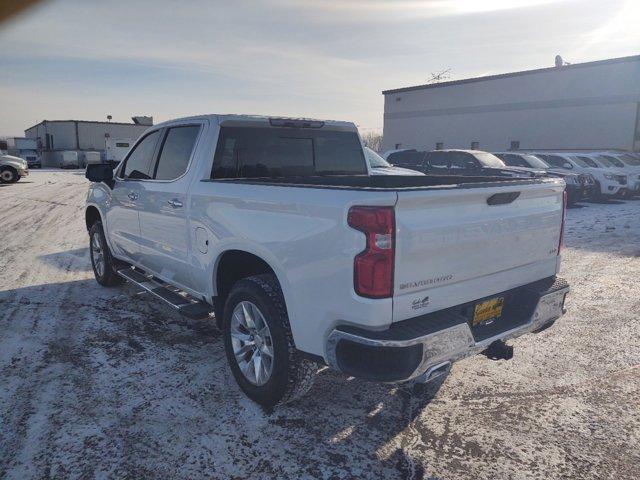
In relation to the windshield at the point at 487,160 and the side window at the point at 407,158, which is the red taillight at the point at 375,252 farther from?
the side window at the point at 407,158

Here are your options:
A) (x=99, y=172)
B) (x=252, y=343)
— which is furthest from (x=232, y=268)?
(x=99, y=172)

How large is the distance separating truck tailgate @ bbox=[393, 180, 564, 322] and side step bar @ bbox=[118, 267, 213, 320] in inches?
79.2

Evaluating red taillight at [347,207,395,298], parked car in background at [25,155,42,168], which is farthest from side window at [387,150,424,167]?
parked car in background at [25,155,42,168]

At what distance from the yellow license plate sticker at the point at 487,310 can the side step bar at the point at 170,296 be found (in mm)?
2156

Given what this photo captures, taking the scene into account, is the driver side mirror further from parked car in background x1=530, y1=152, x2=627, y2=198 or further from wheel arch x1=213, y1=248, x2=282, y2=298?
parked car in background x1=530, y1=152, x2=627, y2=198

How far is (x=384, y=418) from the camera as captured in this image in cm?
330

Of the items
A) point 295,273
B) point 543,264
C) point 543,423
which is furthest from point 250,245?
point 543,423

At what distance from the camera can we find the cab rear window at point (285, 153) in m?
4.03

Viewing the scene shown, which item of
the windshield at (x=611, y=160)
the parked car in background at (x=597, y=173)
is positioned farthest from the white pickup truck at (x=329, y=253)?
the windshield at (x=611, y=160)

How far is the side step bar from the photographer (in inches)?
156

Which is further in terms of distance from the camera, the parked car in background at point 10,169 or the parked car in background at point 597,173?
the parked car in background at point 10,169

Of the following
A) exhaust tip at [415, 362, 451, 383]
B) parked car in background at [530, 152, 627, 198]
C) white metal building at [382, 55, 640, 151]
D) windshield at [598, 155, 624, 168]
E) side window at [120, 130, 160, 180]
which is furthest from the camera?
white metal building at [382, 55, 640, 151]

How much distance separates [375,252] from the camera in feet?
8.11

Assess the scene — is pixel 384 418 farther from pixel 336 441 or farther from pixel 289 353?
pixel 289 353
